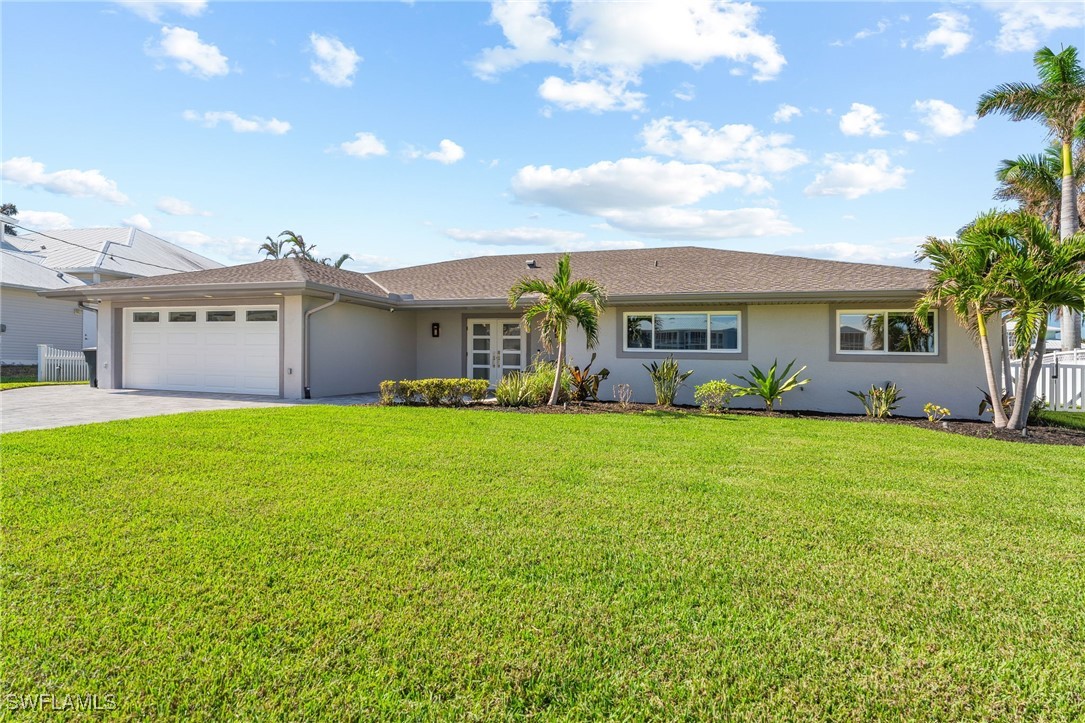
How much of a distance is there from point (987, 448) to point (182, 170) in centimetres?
1779

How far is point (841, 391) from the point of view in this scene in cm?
1252

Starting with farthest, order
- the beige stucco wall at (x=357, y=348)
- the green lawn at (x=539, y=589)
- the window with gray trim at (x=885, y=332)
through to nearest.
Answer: the beige stucco wall at (x=357, y=348)
the window with gray trim at (x=885, y=332)
the green lawn at (x=539, y=589)

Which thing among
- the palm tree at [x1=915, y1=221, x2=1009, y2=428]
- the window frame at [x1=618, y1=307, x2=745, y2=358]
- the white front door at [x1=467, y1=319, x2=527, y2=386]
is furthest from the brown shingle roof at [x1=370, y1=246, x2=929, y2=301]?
the white front door at [x1=467, y1=319, x2=527, y2=386]

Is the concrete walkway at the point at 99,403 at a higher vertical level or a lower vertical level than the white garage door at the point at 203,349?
lower

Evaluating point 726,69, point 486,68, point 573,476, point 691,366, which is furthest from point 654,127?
point 573,476

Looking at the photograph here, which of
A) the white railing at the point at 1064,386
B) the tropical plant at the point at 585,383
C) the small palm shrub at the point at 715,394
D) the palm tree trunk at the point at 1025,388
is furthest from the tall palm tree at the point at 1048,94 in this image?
the tropical plant at the point at 585,383

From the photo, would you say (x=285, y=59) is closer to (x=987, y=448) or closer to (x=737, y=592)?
(x=737, y=592)

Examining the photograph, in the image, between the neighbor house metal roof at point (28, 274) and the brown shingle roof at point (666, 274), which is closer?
the brown shingle roof at point (666, 274)

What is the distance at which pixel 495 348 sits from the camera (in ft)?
54.2

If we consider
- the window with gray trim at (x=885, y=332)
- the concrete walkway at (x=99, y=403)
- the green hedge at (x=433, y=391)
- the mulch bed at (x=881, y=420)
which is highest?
the window with gray trim at (x=885, y=332)

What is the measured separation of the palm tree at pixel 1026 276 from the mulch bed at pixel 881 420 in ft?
1.70

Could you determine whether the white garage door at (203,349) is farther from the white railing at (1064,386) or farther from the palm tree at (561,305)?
the white railing at (1064,386)

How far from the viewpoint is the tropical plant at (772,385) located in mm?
11984

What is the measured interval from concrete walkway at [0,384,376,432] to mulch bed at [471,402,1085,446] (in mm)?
4494
